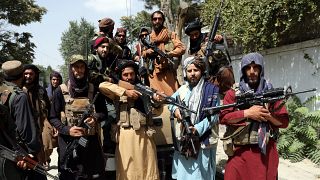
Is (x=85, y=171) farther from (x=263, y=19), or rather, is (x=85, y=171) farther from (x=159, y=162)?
(x=263, y=19)

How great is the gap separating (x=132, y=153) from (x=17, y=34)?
73.5 ft

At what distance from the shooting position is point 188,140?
3980 mm

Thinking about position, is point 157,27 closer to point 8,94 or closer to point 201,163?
point 201,163

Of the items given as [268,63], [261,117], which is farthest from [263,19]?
[261,117]

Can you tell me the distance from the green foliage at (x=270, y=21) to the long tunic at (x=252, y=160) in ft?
17.1

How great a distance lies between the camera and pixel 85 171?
4.19m

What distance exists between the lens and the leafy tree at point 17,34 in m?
→ 23.5

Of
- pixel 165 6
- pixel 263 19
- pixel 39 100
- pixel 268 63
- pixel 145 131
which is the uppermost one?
pixel 165 6

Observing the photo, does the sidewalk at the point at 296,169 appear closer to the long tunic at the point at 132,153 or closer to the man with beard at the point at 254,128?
the long tunic at the point at 132,153

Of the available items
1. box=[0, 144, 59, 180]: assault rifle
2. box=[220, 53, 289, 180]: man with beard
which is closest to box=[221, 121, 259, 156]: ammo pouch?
box=[220, 53, 289, 180]: man with beard

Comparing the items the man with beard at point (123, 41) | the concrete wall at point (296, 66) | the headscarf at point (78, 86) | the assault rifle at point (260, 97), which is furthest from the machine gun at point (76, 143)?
the concrete wall at point (296, 66)

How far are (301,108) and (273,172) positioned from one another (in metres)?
4.64

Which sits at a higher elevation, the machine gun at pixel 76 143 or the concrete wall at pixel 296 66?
the concrete wall at pixel 296 66

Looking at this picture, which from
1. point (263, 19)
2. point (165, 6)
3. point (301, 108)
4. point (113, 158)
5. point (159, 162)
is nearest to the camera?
point (113, 158)
